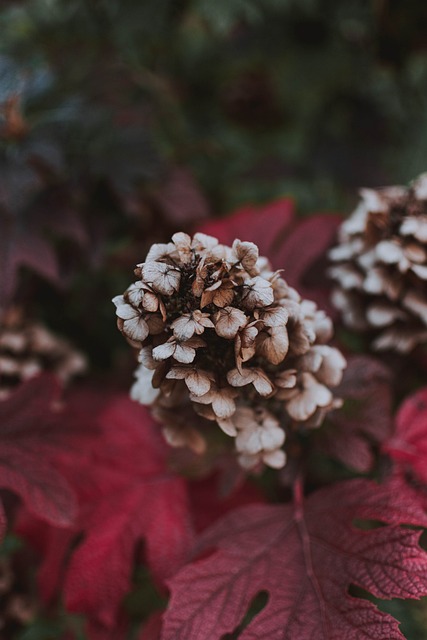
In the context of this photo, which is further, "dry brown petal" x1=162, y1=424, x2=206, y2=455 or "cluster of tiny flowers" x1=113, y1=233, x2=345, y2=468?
"dry brown petal" x1=162, y1=424, x2=206, y2=455

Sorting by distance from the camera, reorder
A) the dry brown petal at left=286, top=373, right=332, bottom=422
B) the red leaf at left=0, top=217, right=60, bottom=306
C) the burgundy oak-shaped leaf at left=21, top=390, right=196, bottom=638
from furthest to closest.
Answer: the red leaf at left=0, top=217, right=60, bottom=306, the burgundy oak-shaped leaf at left=21, top=390, right=196, bottom=638, the dry brown petal at left=286, top=373, right=332, bottom=422

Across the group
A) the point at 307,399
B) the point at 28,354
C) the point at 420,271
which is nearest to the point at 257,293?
the point at 307,399

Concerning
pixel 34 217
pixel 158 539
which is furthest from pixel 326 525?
pixel 34 217

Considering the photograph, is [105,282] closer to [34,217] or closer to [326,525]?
[34,217]

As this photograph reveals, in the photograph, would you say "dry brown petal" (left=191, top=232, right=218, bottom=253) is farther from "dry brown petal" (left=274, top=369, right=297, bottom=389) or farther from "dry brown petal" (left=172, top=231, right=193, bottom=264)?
"dry brown petal" (left=274, top=369, right=297, bottom=389)

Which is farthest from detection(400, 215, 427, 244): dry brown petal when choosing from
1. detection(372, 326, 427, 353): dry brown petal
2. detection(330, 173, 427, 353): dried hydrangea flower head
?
detection(372, 326, 427, 353): dry brown petal

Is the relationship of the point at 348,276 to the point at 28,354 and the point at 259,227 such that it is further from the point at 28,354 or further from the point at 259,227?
the point at 28,354
